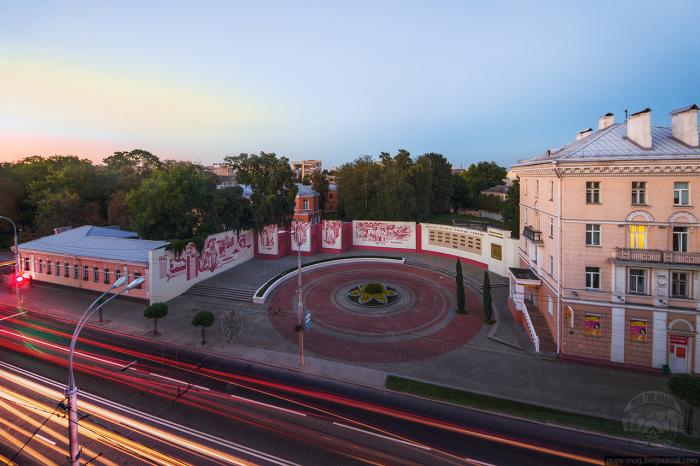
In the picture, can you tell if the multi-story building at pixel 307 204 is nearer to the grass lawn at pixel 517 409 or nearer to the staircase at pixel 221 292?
the staircase at pixel 221 292

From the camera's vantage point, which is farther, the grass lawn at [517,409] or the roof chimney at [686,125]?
the roof chimney at [686,125]

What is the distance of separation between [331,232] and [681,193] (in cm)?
3426

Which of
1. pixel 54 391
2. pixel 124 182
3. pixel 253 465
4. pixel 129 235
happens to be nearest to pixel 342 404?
pixel 253 465

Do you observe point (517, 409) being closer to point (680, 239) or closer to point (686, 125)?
point (680, 239)

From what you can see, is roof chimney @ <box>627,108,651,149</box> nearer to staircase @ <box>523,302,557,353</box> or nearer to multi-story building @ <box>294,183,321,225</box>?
staircase @ <box>523,302,557,353</box>

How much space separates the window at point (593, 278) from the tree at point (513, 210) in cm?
1484

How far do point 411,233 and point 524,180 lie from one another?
18401 mm

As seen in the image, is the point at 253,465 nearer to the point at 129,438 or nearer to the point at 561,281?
the point at 129,438

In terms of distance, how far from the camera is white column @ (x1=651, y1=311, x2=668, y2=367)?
18970 mm

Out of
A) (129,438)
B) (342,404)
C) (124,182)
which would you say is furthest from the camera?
(124,182)

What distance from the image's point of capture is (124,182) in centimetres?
5062

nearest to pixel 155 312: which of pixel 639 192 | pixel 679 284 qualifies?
pixel 639 192

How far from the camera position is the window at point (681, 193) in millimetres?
18672

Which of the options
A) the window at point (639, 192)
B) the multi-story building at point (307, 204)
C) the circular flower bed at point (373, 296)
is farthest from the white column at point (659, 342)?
the multi-story building at point (307, 204)
